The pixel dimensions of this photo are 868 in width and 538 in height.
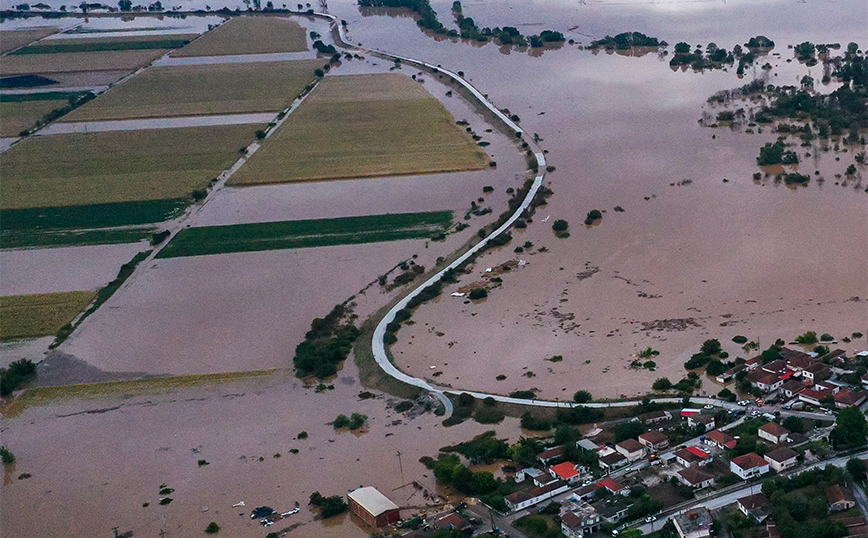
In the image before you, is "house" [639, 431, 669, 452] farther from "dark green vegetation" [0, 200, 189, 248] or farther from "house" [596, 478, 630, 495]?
"dark green vegetation" [0, 200, 189, 248]

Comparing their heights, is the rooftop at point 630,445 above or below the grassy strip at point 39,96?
below

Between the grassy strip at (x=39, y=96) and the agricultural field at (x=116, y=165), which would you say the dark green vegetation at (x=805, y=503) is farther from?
the grassy strip at (x=39, y=96)

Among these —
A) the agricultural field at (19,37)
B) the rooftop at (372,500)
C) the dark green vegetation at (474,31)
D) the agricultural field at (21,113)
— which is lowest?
the rooftop at (372,500)

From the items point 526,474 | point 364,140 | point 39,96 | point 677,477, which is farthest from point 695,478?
point 39,96

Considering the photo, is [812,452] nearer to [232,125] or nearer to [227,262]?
[227,262]

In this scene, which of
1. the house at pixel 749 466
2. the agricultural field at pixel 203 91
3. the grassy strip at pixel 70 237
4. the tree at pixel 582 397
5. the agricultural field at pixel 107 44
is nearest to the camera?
the house at pixel 749 466

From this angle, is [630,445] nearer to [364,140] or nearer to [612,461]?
[612,461]

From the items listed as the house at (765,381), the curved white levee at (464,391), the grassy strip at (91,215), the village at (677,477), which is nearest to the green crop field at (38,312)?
the grassy strip at (91,215)

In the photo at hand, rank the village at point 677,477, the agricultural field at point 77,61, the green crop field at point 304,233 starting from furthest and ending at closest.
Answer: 1. the agricultural field at point 77,61
2. the green crop field at point 304,233
3. the village at point 677,477

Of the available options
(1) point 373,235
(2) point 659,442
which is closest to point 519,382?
(2) point 659,442
